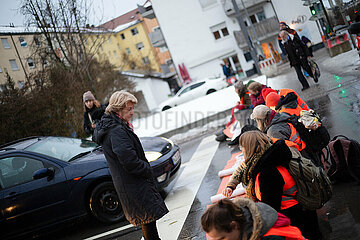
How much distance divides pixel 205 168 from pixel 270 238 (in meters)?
5.26

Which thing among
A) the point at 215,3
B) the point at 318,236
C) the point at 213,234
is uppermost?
the point at 215,3

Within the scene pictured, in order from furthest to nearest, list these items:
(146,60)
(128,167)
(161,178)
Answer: (146,60) < (161,178) < (128,167)

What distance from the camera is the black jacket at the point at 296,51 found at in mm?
11133

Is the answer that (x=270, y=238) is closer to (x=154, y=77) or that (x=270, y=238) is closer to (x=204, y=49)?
(x=204, y=49)

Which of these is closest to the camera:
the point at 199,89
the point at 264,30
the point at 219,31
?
the point at 199,89

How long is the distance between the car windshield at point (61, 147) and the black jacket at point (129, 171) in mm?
2939

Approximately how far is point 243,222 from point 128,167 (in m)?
1.73

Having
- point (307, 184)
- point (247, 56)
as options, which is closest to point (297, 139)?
point (307, 184)

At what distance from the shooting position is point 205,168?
775 centimetres

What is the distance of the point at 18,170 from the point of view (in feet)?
21.4

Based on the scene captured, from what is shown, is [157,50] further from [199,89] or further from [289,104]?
[289,104]

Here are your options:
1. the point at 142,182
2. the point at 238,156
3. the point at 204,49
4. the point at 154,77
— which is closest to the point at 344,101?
the point at 238,156

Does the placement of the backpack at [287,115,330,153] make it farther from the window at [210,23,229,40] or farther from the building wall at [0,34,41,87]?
the window at [210,23,229,40]

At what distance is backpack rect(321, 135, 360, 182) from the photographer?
4320mm
